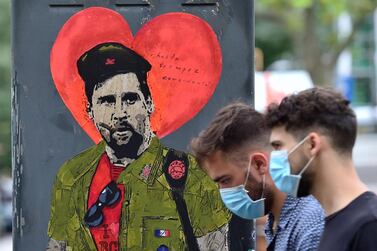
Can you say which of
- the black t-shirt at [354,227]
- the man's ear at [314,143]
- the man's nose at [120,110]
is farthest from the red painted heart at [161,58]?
the black t-shirt at [354,227]

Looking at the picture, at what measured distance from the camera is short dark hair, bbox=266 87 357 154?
125 inches

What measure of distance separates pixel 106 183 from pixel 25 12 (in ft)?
2.54

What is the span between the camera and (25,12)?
3879mm

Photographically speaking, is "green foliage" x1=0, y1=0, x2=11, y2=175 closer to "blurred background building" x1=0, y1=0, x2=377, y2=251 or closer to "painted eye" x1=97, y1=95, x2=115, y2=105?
"blurred background building" x1=0, y1=0, x2=377, y2=251

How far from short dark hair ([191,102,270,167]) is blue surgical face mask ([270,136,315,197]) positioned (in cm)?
44

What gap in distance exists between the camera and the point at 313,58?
64.3 ft

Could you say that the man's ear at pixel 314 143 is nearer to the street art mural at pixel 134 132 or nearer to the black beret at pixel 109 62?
the street art mural at pixel 134 132

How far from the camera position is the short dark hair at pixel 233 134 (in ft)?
12.6

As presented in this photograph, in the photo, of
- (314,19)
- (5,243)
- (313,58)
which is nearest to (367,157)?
(5,243)

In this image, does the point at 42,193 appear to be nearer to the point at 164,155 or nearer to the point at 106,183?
the point at 106,183

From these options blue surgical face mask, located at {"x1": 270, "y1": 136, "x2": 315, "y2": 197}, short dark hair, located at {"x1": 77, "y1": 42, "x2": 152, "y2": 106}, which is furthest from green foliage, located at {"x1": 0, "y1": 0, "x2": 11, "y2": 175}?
blue surgical face mask, located at {"x1": 270, "y1": 136, "x2": 315, "y2": 197}

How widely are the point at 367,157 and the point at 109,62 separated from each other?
98.3 feet

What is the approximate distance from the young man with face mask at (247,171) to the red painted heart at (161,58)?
5.9 inches

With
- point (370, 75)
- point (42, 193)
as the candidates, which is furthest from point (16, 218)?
point (370, 75)
